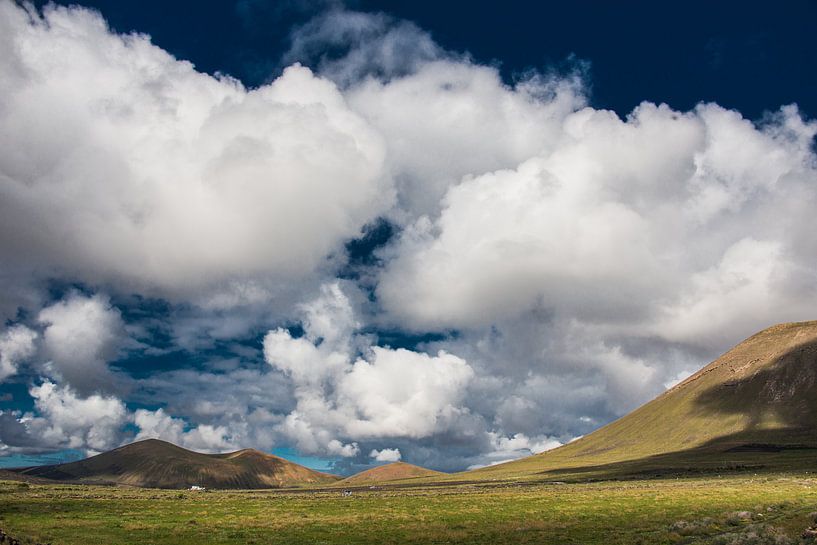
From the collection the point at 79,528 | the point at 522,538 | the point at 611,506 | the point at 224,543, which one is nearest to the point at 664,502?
the point at 611,506

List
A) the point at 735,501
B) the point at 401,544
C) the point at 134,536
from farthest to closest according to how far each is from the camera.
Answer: the point at 735,501, the point at 134,536, the point at 401,544

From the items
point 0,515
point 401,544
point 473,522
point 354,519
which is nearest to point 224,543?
point 401,544

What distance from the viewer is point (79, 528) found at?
175 ft

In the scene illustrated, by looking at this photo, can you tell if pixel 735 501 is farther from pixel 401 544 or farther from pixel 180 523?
pixel 180 523

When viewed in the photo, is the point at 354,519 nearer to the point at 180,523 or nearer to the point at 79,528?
the point at 180,523

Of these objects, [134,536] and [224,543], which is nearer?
[224,543]

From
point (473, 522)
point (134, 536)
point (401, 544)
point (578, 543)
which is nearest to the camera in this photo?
point (578, 543)

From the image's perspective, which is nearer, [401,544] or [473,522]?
[401,544]

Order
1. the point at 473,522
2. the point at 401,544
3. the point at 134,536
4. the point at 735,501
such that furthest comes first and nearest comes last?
the point at 735,501, the point at 473,522, the point at 134,536, the point at 401,544

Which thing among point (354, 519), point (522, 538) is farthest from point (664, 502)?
point (354, 519)

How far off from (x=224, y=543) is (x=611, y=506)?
141ft

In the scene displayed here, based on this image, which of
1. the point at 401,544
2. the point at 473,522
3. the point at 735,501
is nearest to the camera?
the point at 401,544

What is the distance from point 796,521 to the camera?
40.1 metres

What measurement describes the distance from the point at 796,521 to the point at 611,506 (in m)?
24.5
